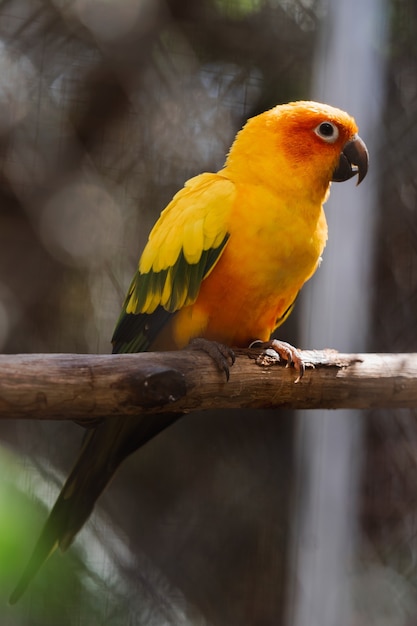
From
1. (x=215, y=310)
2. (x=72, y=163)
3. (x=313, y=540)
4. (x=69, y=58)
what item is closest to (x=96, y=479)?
(x=215, y=310)

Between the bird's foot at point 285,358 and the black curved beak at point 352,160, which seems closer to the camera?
the bird's foot at point 285,358

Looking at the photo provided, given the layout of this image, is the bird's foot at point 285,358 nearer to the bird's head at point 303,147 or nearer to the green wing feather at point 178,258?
the green wing feather at point 178,258

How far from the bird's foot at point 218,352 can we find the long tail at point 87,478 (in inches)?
6.8

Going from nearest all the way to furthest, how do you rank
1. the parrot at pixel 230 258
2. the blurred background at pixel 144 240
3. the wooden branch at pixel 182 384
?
1. the wooden branch at pixel 182 384
2. the parrot at pixel 230 258
3. the blurred background at pixel 144 240

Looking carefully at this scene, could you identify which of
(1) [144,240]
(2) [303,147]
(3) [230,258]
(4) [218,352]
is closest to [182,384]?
(4) [218,352]

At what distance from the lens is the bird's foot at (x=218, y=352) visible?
70 cm

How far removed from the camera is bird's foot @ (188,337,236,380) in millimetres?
700

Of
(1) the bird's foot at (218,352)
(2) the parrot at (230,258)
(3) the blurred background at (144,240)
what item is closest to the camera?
(1) the bird's foot at (218,352)

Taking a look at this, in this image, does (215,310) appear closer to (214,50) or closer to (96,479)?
(96,479)

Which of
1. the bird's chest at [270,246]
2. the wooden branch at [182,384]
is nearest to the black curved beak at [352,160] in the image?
the bird's chest at [270,246]

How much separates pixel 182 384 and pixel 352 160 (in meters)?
0.46

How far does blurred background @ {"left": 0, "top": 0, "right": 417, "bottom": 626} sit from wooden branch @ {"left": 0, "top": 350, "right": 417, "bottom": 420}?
1.32ft

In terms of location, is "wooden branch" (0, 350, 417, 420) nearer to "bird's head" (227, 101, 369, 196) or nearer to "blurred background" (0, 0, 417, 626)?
"bird's head" (227, 101, 369, 196)

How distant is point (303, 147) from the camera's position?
2.89 ft
